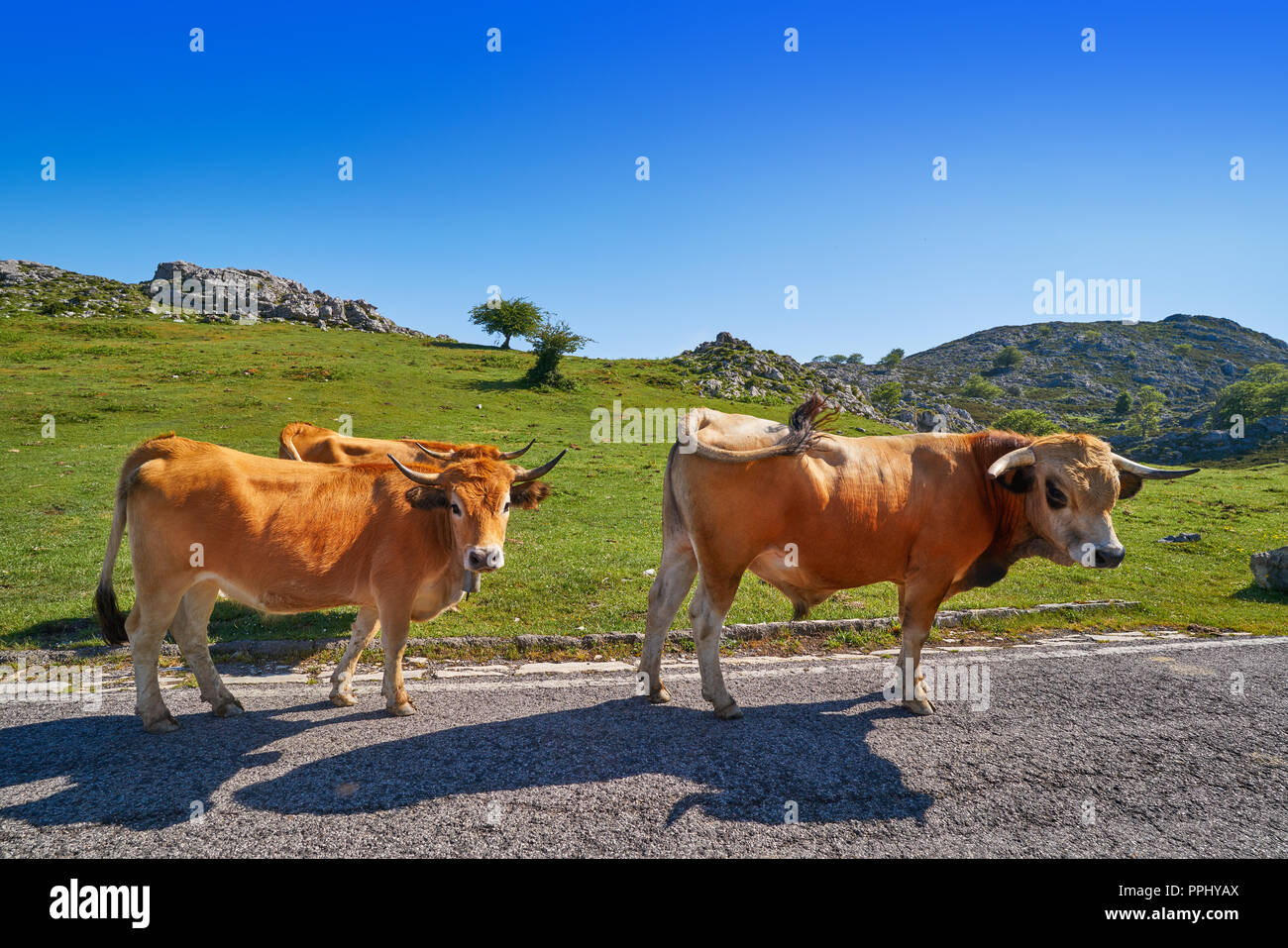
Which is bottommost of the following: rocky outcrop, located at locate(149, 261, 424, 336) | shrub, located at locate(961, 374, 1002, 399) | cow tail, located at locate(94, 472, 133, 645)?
cow tail, located at locate(94, 472, 133, 645)

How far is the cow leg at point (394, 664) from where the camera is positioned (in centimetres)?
641

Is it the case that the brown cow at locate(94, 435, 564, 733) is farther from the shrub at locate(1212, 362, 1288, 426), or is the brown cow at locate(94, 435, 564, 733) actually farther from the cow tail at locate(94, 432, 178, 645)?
the shrub at locate(1212, 362, 1288, 426)

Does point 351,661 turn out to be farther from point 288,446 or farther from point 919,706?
point 288,446

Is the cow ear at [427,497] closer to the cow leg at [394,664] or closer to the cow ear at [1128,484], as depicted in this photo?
the cow leg at [394,664]

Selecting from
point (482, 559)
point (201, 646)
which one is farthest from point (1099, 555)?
point (201, 646)

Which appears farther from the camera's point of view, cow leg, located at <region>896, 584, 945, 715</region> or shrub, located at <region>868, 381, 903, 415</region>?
shrub, located at <region>868, 381, 903, 415</region>

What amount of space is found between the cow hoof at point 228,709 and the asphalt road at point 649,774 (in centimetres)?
16

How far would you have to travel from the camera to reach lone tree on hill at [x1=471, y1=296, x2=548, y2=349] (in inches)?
3014

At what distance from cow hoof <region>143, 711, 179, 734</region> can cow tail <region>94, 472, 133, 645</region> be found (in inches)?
33.9

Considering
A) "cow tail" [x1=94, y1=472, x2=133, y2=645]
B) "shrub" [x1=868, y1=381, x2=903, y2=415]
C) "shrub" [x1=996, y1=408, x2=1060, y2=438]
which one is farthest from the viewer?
"shrub" [x1=868, y1=381, x2=903, y2=415]

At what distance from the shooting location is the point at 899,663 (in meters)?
7.07

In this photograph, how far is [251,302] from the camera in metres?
94.4

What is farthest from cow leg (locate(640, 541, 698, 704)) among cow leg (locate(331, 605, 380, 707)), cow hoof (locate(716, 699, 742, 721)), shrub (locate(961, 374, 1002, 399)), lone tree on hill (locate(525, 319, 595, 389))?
shrub (locate(961, 374, 1002, 399))
